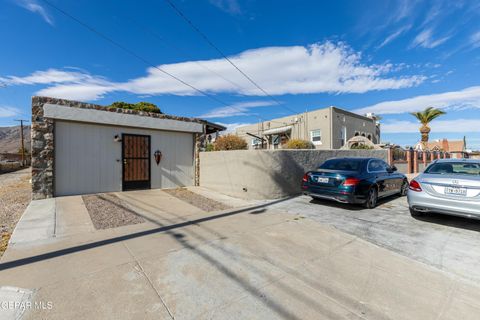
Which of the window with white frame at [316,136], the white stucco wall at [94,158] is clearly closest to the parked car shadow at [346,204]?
the white stucco wall at [94,158]

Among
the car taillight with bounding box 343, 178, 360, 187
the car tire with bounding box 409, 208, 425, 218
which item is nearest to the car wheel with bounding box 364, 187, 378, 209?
the car taillight with bounding box 343, 178, 360, 187

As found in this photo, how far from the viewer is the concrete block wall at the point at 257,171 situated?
777 cm

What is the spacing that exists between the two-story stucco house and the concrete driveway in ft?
44.5

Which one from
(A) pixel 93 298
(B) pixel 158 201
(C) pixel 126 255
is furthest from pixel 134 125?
(A) pixel 93 298

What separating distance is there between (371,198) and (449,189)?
1.98 meters

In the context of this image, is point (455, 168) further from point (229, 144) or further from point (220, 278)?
point (229, 144)

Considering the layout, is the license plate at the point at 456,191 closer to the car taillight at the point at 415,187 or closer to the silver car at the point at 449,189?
the silver car at the point at 449,189

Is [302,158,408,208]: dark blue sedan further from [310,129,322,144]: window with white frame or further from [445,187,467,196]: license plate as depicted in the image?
[310,129,322,144]: window with white frame

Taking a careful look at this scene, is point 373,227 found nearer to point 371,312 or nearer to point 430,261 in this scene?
point 430,261

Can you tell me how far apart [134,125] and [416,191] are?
881 cm

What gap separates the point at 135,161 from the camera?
27.9 ft

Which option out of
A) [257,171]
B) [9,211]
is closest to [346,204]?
[257,171]

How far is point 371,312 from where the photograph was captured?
2225mm

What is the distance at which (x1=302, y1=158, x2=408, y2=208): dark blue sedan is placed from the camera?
592cm
